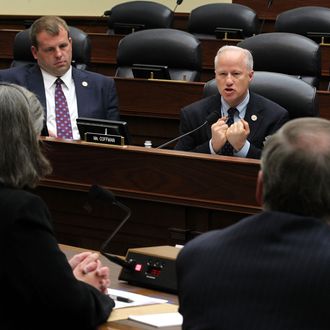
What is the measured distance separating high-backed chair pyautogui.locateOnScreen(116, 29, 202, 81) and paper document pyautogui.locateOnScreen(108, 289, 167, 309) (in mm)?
3493

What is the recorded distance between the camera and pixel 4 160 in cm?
215

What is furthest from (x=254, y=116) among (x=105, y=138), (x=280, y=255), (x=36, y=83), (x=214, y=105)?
(x=280, y=255)

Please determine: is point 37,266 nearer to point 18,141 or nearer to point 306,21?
point 18,141

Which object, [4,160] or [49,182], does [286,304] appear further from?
[49,182]

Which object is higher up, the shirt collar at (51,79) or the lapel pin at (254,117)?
the shirt collar at (51,79)

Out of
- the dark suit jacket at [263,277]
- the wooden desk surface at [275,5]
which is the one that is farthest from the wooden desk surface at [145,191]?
the wooden desk surface at [275,5]

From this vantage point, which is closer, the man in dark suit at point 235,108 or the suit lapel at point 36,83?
the man in dark suit at point 235,108

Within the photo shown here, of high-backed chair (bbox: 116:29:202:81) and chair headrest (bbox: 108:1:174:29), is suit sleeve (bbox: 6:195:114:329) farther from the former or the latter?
chair headrest (bbox: 108:1:174:29)

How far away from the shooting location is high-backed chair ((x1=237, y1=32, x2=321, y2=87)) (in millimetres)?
5266

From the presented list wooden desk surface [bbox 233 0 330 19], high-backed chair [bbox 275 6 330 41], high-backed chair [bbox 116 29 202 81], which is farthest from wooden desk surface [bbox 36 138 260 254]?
wooden desk surface [bbox 233 0 330 19]

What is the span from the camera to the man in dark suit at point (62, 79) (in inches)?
196

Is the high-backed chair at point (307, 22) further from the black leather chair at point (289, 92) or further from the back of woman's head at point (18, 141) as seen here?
the back of woman's head at point (18, 141)

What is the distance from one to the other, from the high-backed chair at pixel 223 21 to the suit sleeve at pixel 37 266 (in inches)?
195

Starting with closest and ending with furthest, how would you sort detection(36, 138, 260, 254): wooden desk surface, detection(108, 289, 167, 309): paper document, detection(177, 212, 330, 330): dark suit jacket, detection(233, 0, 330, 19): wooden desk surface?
detection(177, 212, 330, 330): dark suit jacket, detection(108, 289, 167, 309): paper document, detection(36, 138, 260, 254): wooden desk surface, detection(233, 0, 330, 19): wooden desk surface
